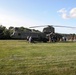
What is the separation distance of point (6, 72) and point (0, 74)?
414 mm

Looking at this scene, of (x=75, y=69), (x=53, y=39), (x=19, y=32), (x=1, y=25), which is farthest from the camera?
(x=1, y=25)

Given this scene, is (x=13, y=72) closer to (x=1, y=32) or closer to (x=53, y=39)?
(x=53, y=39)

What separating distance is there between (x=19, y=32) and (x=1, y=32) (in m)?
7.46

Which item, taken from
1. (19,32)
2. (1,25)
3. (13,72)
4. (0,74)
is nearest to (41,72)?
(13,72)

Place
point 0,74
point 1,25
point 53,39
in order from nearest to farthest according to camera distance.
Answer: point 0,74 → point 53,39 → point 1,25

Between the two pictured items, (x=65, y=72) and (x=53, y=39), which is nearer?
(x=65, y=72)

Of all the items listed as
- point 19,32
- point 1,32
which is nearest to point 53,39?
point 19,32

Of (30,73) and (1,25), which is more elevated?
(1,25)

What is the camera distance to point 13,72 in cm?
908

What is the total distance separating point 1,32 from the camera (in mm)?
70875

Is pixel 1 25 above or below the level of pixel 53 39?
above

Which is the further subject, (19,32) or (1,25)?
(1,25)

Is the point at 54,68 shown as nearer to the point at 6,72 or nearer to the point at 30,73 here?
the point at 30,73

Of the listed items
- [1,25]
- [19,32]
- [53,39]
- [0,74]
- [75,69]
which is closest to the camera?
[0,74]
